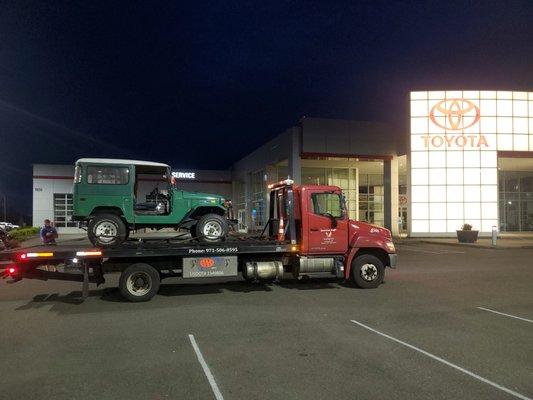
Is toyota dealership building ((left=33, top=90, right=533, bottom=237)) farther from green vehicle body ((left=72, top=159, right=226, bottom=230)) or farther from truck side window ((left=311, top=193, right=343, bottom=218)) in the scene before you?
green vehicle body ((left=72, top=159, right=226, bottom=230))

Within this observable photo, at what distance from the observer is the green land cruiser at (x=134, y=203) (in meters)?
11.2

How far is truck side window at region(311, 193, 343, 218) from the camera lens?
12020mm

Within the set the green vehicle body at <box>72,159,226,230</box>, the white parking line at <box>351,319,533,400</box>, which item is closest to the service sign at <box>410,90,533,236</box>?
the green vehicle body at <box>72,159,226,230</box>

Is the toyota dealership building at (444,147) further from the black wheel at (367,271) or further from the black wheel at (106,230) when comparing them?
the black wheel at (106,230)

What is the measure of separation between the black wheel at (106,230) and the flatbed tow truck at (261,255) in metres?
0.27

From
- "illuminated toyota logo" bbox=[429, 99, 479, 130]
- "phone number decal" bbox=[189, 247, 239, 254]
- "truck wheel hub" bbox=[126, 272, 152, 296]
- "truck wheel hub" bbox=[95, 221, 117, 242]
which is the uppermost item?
"illuminated toyota logo" bbox=[429, 99, 479, 130]

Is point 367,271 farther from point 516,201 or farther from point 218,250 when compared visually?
point 516,201

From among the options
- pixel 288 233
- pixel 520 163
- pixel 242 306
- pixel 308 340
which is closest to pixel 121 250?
pixel 242 306

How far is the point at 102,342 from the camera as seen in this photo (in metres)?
7.06

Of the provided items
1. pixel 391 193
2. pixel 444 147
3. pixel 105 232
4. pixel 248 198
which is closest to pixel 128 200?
pixel 105 232

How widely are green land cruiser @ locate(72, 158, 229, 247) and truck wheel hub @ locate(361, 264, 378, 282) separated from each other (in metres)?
3.66

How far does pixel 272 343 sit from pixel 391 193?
105 feet

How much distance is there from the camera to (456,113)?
35000 mm

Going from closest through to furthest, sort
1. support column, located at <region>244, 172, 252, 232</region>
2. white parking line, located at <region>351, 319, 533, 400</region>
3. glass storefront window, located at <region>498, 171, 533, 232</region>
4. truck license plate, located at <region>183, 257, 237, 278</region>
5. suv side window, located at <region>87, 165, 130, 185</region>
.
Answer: white parking line, located at <region>351, 319, 533, 400</region>
truck license plate, located at <region>183, 257, 237, 278</region>
suv side window, located at <region>87, 165, 130, 185</region>
glass storefront window, located at <region>498, 171, 533, 232</region>
support column, located at <region>244, 172, 252, 232</region>
